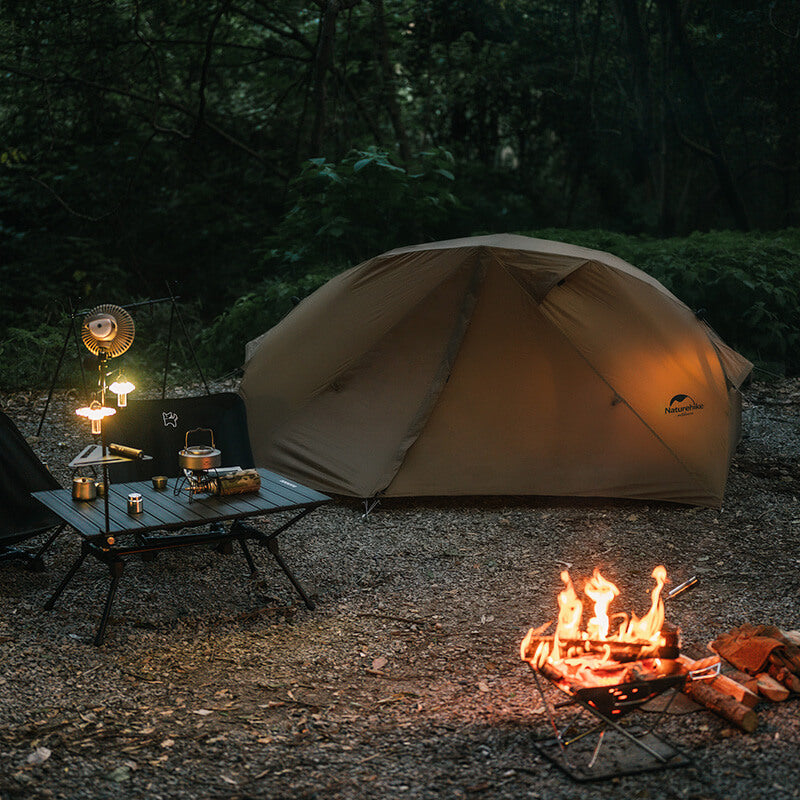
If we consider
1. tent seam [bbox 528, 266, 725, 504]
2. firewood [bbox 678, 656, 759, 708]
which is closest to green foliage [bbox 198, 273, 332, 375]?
tent seam [bbox 528, 266, 725, 504]

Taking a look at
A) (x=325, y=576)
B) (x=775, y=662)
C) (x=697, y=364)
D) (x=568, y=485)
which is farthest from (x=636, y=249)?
(x=775, y=662)

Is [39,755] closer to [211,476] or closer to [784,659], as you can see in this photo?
[211,476]

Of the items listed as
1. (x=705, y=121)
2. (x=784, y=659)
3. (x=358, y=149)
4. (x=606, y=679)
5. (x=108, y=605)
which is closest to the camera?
(x=606, y=679)

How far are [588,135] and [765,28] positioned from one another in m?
3.17

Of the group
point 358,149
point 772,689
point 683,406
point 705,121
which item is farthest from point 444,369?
point 705,121

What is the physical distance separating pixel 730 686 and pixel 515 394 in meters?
3.11

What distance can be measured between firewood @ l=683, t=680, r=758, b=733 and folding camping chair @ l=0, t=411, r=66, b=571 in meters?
3.41

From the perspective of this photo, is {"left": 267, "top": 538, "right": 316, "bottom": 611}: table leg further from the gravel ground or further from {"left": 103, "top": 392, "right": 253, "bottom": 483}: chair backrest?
{"left": 103, "top": 392, "right": 253, "bottom": 483}: chair backrest

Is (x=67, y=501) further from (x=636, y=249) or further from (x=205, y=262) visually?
(x=205, y=262)

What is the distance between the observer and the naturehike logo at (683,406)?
20.7ft

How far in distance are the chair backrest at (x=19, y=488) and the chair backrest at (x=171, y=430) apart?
412 mm

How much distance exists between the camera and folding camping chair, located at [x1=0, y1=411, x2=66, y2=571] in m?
5.09

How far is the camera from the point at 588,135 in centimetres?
1608

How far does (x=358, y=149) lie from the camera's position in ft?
42.9
